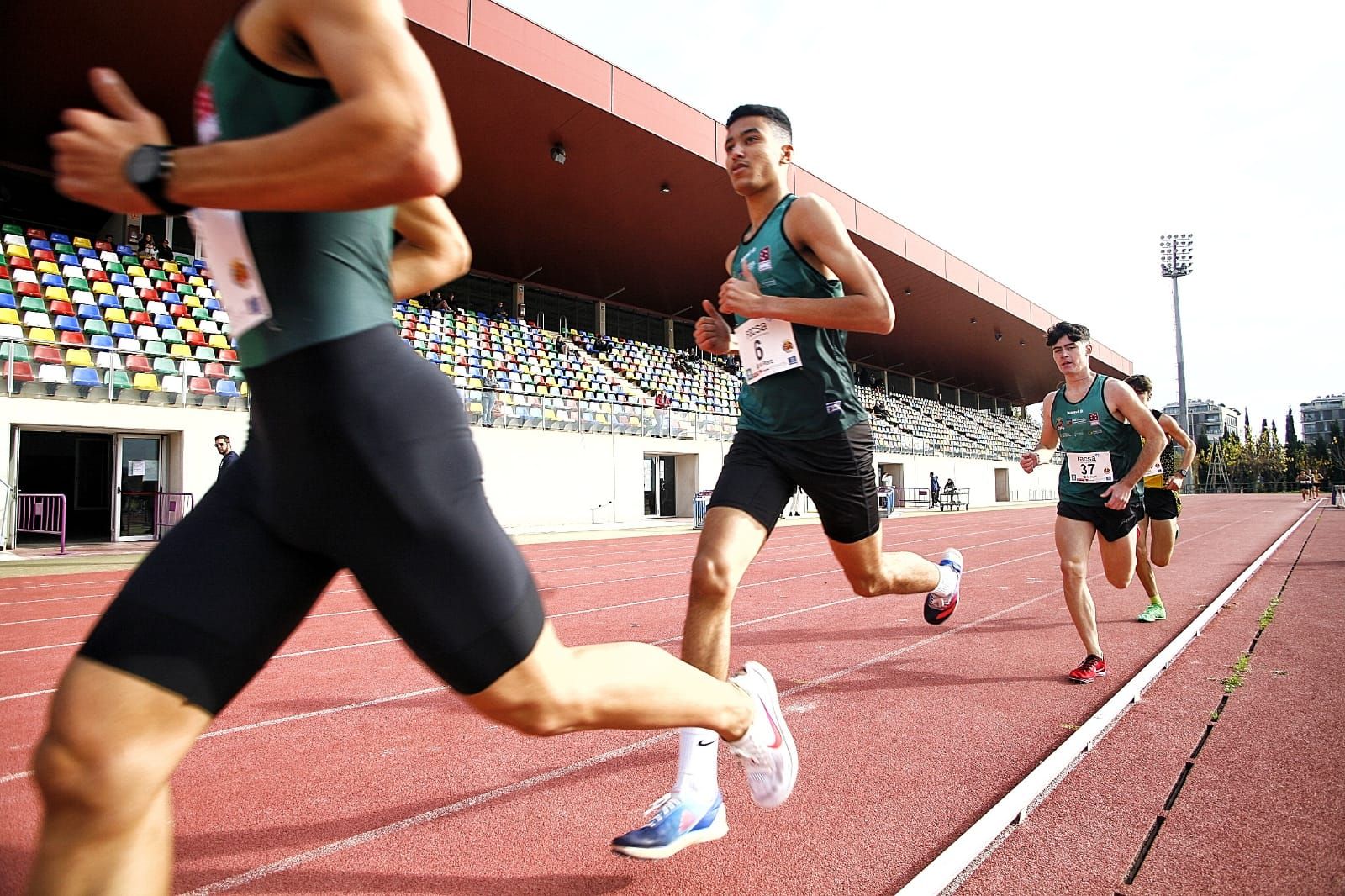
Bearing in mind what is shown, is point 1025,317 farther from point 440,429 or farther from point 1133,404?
point 440,429

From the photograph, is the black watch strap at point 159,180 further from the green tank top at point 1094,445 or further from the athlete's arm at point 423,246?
the green tank top at point 1094,445

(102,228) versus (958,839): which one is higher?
(102,228)

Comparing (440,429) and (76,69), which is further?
(76,69)

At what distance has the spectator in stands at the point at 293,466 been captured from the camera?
113 cm

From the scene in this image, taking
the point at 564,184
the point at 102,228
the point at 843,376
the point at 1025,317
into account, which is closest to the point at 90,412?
the point at 102,228

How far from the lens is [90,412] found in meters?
12.8

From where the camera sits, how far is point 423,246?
63.4 inches

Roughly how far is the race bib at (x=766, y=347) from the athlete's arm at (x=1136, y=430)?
2.49m

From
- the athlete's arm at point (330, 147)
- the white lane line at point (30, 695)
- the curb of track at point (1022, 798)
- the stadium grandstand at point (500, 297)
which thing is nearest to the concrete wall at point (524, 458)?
the stadium grandstand at point (500, 297)

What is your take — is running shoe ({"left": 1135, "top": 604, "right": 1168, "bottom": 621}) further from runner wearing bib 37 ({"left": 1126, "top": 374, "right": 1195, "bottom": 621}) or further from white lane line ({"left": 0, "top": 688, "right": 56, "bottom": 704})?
white lane line ({"left": 0, "top": 688, "right": 56, "bottom": 704})

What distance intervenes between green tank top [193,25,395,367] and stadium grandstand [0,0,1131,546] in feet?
28.5

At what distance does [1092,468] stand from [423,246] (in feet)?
13.7

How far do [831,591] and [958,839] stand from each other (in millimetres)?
5525

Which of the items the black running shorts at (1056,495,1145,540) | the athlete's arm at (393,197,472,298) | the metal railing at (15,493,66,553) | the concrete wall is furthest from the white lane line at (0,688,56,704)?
the metal railing at (15,493,66,553)
